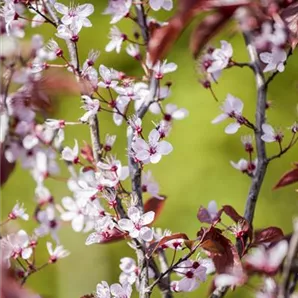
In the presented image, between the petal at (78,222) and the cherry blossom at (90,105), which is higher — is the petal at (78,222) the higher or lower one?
the lower one

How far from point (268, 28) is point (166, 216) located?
1.63 meters

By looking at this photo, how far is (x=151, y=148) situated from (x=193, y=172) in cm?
158

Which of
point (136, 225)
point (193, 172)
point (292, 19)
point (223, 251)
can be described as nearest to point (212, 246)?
point (223, 251)

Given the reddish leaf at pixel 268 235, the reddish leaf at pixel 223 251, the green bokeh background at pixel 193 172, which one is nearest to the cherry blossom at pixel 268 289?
the reddish leaf at pixel 223 251

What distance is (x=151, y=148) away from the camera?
41.6 inches

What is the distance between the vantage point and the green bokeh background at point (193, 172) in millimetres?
2465

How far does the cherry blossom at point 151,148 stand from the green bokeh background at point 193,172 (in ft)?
4.28

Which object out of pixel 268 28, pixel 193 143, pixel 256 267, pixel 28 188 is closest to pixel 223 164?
pixel 193 143

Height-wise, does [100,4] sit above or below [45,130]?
below

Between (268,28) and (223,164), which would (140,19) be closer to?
(268,28)

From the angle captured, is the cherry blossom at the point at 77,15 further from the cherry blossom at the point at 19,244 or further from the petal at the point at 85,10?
the cherry blossom at the point at 19,244

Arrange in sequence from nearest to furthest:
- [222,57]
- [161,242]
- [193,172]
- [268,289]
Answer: [268,289] → [161,242] → [222,57] → [193,172]

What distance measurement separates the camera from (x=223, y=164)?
261 cm

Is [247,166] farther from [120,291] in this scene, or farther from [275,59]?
[120,291]
